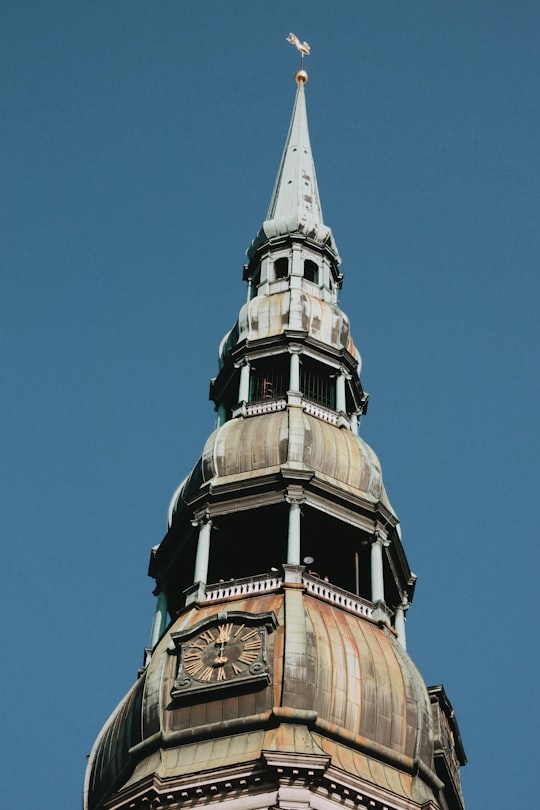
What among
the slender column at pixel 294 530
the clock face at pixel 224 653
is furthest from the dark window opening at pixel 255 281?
the clock face at pixel 224 653

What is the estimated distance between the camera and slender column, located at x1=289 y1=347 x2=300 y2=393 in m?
47.6

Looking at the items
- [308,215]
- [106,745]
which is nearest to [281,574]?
[106,745]

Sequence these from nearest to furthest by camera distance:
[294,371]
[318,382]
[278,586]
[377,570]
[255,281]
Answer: [278,586]
[377,570]
[294,371]
[318,382]
[255,281]

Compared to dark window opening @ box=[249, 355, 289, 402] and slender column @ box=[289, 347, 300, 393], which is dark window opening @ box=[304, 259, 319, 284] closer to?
dark window opening @ box=[249, 355, 289, 402]

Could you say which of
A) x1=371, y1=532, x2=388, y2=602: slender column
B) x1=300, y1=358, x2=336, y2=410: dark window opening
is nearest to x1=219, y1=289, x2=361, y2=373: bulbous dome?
x1=300, y1=358, x2=336, y2=410: dark window opening

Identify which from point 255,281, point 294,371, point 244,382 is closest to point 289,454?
point 294,371

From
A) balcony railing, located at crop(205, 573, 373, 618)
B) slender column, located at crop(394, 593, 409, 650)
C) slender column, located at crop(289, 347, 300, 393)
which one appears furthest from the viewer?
slender column, located at crop(289, 347, 300, 393)

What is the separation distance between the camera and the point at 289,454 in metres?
44.2

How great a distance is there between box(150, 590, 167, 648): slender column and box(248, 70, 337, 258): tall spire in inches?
564

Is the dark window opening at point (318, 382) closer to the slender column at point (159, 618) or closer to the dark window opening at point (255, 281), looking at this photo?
the dark window opening at point (255, 281)

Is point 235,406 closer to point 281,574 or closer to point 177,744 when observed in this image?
point 281,574

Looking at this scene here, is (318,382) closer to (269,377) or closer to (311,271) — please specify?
(269,377)

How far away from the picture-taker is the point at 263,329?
165 ft

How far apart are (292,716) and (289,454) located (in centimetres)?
937
